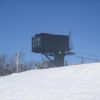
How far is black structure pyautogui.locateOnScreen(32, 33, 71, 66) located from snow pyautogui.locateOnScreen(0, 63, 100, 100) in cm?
3976

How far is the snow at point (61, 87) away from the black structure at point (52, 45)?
3976 cm

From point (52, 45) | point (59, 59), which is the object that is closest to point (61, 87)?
point (59, 59)

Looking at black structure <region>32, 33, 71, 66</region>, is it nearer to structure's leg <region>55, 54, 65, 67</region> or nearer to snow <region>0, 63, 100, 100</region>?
structure's leg <region>55, 54, 65, 67</region>

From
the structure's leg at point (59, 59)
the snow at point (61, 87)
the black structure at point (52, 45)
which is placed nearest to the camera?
the snow at point (61, 87)

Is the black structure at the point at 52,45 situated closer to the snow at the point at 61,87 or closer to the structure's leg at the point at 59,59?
the structure's leg at the point at 59,59

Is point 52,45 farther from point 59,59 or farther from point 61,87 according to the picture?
point 61,87

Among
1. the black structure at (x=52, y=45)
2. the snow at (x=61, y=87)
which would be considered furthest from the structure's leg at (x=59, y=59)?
the snow at (x=61, y=87)

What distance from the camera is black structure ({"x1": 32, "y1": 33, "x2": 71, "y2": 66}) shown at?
195 ft

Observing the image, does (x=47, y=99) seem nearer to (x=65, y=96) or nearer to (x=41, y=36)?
(x=65, y=96)

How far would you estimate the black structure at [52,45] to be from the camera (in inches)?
2338

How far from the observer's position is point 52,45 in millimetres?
61688

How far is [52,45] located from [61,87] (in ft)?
153

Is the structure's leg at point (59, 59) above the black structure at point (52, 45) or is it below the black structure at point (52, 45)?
below

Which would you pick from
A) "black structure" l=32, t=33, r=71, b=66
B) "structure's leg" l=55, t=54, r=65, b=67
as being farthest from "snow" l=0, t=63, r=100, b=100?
"structure's leg" l=55, t=54, r=65, b=67
